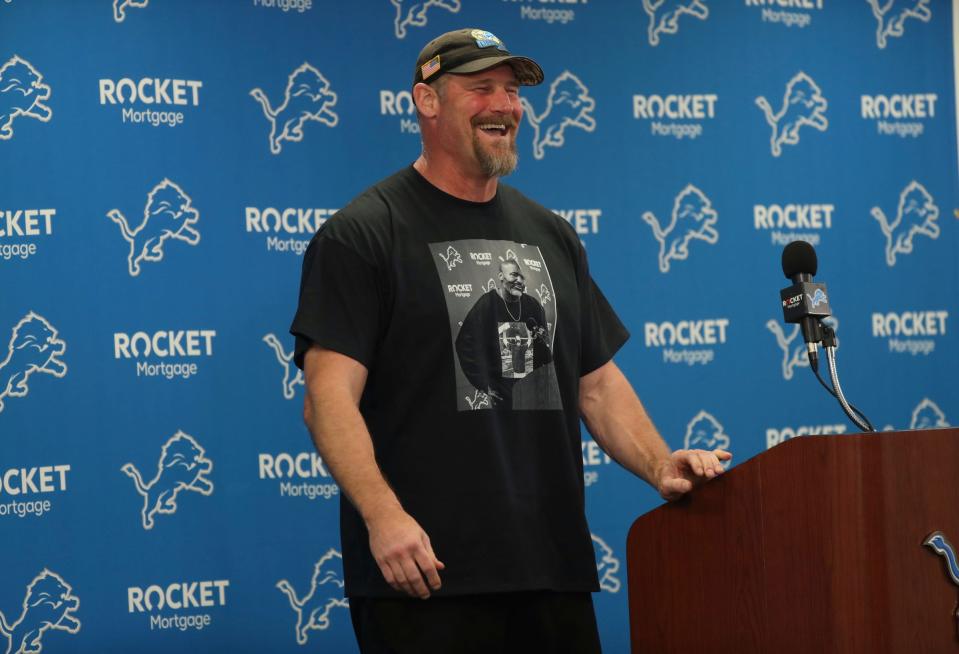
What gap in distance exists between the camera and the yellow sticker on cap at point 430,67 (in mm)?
2305

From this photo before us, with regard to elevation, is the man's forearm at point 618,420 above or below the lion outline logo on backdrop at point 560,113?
below

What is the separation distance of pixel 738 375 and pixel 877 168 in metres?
0.97

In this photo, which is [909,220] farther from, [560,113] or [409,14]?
[409,14]

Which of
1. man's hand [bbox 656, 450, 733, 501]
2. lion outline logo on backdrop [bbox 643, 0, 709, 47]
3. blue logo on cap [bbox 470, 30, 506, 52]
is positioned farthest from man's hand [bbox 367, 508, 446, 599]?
lion outline logo on backdrop [bbox 643, 0, 709, 47]

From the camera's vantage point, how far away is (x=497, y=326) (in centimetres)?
215

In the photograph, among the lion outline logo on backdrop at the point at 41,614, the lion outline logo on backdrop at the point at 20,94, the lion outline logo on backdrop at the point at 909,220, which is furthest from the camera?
the lion outline logo on backdrop at the point at 909,220

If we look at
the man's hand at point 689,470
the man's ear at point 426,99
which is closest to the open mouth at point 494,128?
the man's ear at point 426,99

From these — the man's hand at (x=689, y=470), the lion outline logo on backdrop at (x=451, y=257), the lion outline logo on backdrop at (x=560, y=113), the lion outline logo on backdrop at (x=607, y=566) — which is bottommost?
the lion outline logo on backdrop at (x=607, y=566)

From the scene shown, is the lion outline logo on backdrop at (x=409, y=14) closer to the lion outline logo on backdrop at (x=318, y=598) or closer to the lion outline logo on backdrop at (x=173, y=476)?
the lion outline logo on backdrop at (x=173, y=476)

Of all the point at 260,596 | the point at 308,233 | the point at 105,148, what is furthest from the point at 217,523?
the point at 105,148

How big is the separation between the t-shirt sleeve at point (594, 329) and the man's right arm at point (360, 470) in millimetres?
525

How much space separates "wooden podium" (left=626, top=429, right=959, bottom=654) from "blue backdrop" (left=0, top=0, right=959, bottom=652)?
86.4 inches

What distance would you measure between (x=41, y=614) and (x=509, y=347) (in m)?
2.04

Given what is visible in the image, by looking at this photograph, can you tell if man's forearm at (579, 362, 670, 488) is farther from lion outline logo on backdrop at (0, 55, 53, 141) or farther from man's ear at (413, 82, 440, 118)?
lion outline logo on backdrop at (0, 55, 53, 141)
